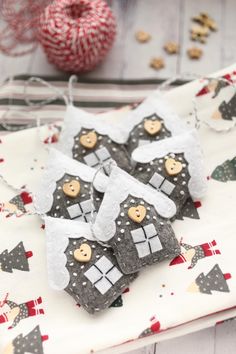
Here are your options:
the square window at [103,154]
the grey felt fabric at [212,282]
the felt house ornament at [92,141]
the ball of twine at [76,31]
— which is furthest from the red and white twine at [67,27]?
the grey felt fabric at [212,282]

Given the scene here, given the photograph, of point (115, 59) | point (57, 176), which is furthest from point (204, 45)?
point (57, 176)

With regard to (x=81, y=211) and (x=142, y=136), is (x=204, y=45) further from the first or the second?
→ (x=81, y=211)

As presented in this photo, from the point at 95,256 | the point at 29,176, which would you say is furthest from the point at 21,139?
the point at 95,256

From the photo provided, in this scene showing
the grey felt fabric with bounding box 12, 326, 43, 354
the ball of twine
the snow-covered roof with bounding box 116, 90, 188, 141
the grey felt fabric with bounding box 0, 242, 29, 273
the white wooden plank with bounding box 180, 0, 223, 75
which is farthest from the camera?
the white wooden plank with bounding box 180, 0, 223, 75

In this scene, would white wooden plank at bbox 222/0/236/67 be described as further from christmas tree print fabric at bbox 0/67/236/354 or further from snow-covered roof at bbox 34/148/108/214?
snow-covered roof at bbox 34/148/108/214

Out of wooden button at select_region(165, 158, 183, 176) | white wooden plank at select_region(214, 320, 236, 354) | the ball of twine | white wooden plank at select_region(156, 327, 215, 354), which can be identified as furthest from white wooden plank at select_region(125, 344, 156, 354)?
the ball of twine

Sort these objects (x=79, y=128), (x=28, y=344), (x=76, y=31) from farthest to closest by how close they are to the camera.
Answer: (x=76, y=31) < (x=79, y=128) < (x=28, y=344)

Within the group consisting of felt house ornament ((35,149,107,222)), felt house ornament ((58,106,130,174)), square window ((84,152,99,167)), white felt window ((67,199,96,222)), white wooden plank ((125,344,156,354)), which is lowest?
white wooden plank ((125,344,156,354))
